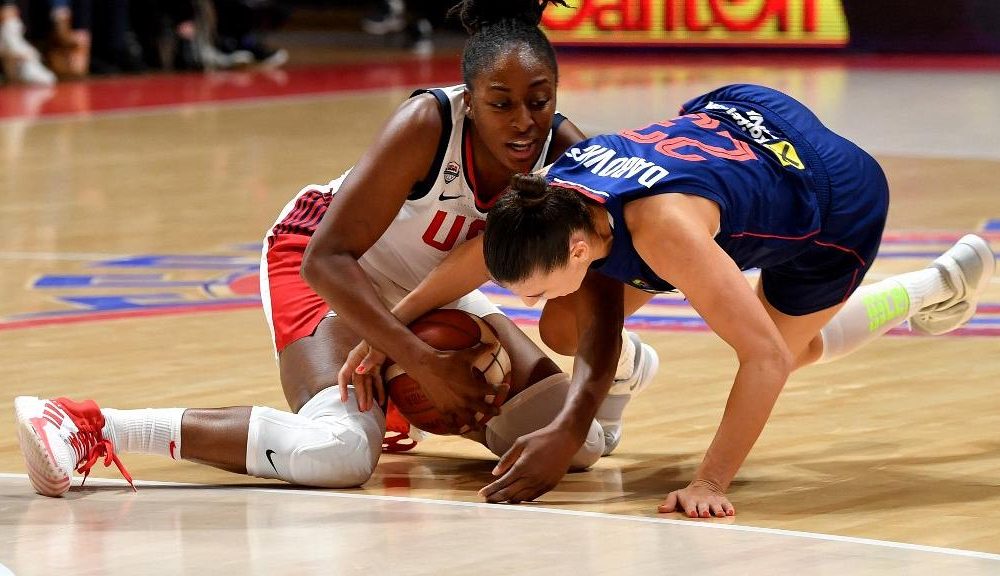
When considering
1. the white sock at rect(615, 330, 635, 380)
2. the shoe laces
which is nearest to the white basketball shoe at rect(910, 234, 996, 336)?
the white sock at rect(615, 330, 635, 380)

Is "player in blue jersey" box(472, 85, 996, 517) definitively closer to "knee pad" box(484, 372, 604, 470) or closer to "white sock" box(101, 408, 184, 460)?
"knee pad" box(484, 372, 604, 470)

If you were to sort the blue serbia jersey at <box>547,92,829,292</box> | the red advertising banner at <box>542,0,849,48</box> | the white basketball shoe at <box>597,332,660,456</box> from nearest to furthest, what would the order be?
the blue serbia jersey at <box>547,92,829,292</box>
the white basketball shoe at <box>597,332,660,456</box>
the red advertising banner at <box>542,0,849,48</box>

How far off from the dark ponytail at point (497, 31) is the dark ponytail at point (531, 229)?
1.56ft

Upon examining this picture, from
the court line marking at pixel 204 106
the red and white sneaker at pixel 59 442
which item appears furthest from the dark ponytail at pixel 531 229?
the court line marking at pixel 204 106

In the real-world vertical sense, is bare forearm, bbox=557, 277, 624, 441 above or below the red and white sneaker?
above

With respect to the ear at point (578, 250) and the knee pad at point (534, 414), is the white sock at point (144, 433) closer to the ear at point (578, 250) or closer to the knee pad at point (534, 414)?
the knee pad at point (534, 414)

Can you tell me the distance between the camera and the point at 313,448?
3666 mm

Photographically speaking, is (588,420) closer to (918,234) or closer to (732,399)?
(732,399)

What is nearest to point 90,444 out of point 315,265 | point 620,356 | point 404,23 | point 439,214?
point 315,265

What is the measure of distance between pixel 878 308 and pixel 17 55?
11.2 m

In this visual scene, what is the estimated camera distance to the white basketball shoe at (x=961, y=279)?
14.6 feet

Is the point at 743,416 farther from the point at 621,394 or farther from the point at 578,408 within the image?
the point at 621,394

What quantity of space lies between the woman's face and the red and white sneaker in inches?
39.0

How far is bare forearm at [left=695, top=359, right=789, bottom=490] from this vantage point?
3.38m
